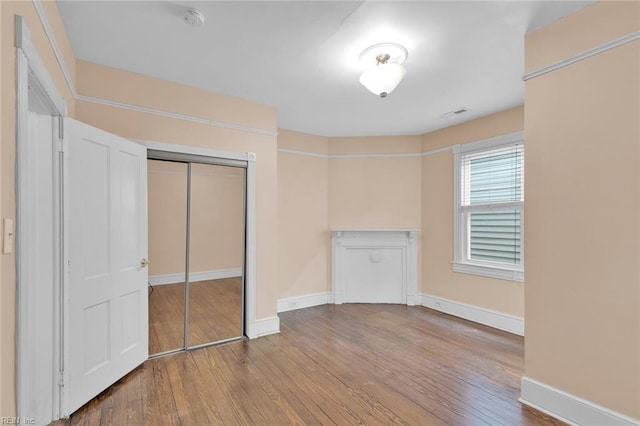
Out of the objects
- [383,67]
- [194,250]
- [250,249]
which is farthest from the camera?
[250,249]

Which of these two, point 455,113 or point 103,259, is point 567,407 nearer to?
point 455,113

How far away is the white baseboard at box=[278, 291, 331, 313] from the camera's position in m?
4.63

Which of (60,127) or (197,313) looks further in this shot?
(197,313)

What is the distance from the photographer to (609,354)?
1862mm

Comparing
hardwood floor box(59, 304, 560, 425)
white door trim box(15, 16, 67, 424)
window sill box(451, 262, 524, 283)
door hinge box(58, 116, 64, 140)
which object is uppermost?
door hinge box(58, 116, 64, 140)

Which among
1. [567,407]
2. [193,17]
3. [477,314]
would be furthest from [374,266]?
[193,17]

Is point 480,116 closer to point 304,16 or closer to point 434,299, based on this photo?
point 434,299

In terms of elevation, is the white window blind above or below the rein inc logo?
above

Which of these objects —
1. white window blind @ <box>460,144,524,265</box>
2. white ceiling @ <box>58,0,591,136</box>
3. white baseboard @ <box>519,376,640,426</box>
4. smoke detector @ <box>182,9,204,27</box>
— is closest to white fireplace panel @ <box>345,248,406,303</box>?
white window blind @ <box>460,144,524,265</box>

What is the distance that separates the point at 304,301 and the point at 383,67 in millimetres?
3521

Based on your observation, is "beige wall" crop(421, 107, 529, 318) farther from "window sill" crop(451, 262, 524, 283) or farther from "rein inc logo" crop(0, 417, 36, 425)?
"rein inc logo" crop(0, 417, 36, 425)

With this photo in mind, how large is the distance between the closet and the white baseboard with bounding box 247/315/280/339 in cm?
11

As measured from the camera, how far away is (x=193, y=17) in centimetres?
208

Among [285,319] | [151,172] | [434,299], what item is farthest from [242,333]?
[434,299]
